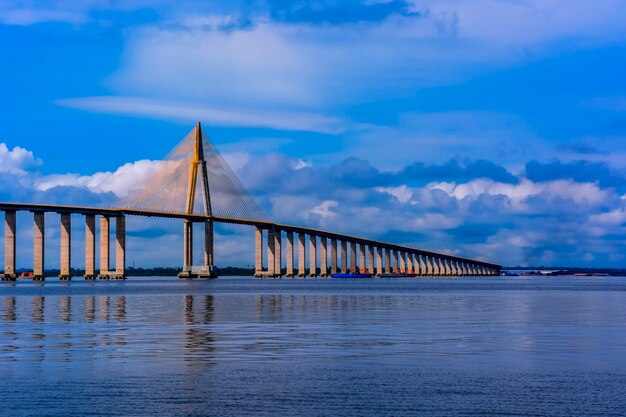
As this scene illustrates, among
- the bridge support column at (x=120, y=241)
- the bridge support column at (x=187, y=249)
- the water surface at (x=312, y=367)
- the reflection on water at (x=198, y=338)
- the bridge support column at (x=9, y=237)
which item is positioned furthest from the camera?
the bridge support column at (x=187, y=249)

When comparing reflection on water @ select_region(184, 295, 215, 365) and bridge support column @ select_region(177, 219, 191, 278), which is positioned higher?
bridge support column @ select_region(177, 219, 191, 278)

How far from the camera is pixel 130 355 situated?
28.5 meters

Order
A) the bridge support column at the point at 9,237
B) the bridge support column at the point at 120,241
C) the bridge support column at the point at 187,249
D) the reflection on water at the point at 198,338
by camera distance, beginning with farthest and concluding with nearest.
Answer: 1. the bridge support column at the point at 187,249
2. the bridge support column at the point at 120,241
3. the bridge support column at the point at 9,237
4. the reflection on water at the point at 198,338

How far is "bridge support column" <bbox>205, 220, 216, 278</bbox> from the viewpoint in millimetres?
167000

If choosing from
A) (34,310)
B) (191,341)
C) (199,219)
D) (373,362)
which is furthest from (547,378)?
(199,219)

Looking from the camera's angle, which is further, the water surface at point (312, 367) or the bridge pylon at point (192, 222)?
the bridge pylon at point (192, 222)

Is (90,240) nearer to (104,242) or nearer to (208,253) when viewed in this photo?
(104,242)

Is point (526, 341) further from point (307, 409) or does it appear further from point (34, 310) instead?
point (34, 310)

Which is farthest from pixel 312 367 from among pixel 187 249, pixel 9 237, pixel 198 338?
pixel 187 249

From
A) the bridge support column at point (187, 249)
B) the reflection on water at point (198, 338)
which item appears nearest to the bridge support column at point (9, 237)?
the bridge support column at point (187, 249)

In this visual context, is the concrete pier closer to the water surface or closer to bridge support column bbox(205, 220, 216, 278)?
bridge support column bbox(205, 220, 216, 278)

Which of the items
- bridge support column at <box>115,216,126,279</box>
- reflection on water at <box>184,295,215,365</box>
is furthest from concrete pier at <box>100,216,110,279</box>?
reflection on water at <box>184,295,215,365</box>

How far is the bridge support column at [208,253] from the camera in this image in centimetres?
16700

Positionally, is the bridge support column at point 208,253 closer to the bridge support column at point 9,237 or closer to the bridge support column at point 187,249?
the bridge support column at point 187,249
